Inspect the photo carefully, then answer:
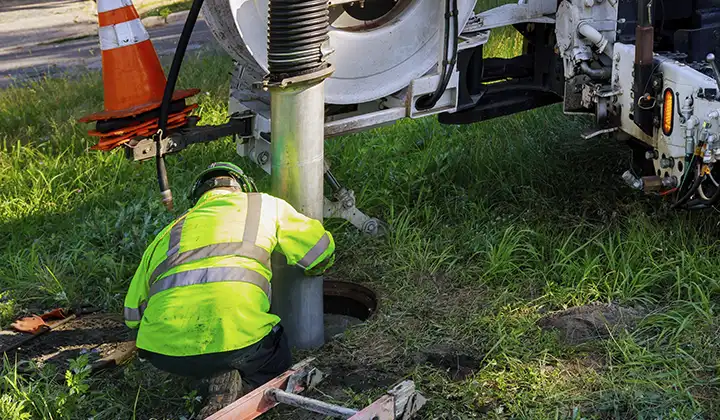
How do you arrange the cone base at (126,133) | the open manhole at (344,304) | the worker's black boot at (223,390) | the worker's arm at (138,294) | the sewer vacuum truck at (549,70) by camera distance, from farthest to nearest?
the open manhole at (344,304) < the sewer vacuum truck at (549,70) < the cone base at (126,133) < the worker's arm at (138,294) < the worker's black boot at (223,390)

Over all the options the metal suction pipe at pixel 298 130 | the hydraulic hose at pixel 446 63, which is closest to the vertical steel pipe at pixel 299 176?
the metal suction pipe at pixel 298 130

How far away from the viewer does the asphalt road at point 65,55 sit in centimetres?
933

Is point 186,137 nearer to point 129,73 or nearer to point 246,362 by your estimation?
point 129,73

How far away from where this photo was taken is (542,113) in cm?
659

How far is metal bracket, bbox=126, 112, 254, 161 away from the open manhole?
988mm

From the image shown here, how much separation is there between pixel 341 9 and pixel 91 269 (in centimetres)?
199

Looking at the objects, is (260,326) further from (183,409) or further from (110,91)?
(110,91)

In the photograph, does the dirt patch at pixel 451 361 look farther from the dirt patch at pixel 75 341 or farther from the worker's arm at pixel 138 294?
the dirt patch at pixel 75 341

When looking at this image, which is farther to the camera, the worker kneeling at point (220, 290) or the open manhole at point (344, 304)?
the open manhole at point (344, 304)

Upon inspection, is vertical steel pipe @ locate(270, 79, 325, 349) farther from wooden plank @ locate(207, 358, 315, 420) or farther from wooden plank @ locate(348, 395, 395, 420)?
wooden plank @ locate(348, 395, 395, 420)

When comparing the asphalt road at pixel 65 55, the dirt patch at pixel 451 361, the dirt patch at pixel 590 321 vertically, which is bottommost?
the dirt patch at pixel 451 361

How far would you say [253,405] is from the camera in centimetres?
376

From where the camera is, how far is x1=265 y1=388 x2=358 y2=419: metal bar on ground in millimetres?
3637

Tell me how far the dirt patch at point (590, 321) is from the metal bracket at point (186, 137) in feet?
5.71
